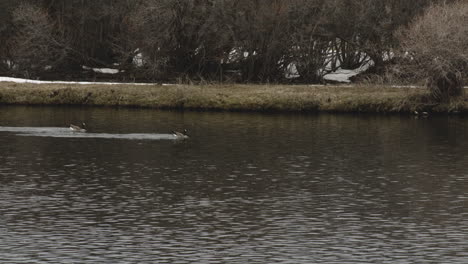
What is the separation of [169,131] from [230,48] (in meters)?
31.2

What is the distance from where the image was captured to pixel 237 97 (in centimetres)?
8281

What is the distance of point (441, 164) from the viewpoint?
52.2 meters

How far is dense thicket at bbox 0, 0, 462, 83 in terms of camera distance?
93.5 metres

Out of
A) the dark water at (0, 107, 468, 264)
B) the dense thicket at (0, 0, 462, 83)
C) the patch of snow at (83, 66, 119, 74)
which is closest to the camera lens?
the dark water at (0, 107, 468, 264)

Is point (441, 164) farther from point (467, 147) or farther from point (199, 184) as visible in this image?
point (199, 184)

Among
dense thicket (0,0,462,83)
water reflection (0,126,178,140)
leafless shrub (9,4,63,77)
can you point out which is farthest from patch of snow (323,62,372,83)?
water reflection (0,126,178,140)

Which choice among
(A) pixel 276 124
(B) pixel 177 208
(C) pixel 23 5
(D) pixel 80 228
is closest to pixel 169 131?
(A) pixel 276 124

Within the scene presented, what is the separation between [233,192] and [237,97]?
39769 mm

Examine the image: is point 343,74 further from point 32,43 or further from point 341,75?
point 32,43

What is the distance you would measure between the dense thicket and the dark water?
2314 cm

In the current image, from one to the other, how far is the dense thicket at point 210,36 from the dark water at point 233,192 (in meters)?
23.1

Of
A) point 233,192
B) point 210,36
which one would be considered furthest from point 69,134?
point 210,36

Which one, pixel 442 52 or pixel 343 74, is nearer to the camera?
pixel 442 52

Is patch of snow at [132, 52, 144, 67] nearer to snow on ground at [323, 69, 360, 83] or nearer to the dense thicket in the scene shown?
the dense thicket
